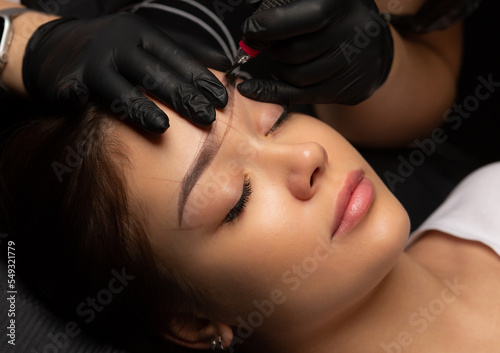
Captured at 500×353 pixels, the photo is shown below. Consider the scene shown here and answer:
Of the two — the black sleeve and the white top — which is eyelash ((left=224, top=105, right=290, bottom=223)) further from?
the black sleeve

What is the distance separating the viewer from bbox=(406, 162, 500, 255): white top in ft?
3.99

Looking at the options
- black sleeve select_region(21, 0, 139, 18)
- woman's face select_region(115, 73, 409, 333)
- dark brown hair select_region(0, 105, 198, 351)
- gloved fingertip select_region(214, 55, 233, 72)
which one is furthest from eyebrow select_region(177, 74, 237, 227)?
black sleeve select_region(21, 0, 139, 18)

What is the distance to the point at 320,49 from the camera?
1081 mm

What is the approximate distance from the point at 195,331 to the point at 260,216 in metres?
0.36

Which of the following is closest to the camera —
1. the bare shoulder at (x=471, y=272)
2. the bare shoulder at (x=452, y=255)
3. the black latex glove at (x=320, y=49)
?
the black latex glove at (x=320, y=49)

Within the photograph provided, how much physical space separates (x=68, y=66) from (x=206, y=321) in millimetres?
647

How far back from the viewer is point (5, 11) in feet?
4.30

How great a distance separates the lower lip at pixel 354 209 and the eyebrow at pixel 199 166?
0.28 metres

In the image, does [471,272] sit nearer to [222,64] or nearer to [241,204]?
[241,204]

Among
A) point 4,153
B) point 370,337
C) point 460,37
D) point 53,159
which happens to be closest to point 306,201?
point 370,337

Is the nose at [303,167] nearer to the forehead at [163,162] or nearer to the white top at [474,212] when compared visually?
the forehead at [163,162]

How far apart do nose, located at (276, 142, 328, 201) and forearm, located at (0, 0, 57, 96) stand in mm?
781

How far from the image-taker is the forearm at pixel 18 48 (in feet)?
4.19

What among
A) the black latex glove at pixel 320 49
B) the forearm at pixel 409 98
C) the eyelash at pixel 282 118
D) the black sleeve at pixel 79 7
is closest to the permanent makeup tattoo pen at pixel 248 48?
the black latex glove at pixel 320 49
